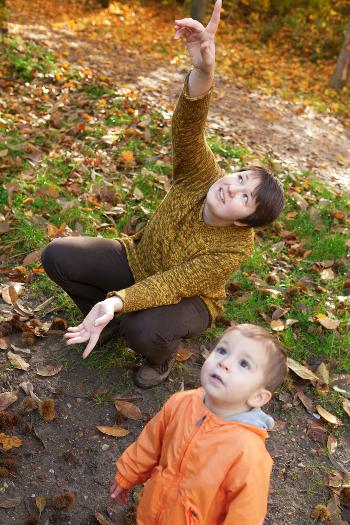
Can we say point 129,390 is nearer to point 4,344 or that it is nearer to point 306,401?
point 4,344

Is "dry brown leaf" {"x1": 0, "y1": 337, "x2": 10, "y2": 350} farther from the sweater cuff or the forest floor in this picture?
the sweater cuff

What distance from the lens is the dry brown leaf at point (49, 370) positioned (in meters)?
2.92

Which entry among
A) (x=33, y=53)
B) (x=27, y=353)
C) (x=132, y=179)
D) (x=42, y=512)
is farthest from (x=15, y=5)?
(x=42, y=512)

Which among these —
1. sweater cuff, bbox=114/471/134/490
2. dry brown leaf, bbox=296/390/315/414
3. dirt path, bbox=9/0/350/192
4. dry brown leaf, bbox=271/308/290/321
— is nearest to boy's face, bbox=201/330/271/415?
sweater cuff, bbox=114/471/134/490

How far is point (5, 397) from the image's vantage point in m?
2.72

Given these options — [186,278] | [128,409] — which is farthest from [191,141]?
[128,409]

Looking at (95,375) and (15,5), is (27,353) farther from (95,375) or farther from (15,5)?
(15,5)

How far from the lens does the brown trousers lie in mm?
2668

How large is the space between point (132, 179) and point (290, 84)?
640 cm

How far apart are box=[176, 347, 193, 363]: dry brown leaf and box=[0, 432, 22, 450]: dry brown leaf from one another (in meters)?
1.04

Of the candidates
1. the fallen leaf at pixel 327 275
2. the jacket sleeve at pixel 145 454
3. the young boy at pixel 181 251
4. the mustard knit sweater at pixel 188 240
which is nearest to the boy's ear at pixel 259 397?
the jacket sleeve at pixel 145 454

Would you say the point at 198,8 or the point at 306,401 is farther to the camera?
the point at 198,8

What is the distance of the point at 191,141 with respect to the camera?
2674 mm

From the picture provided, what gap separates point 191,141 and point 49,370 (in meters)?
1.42
